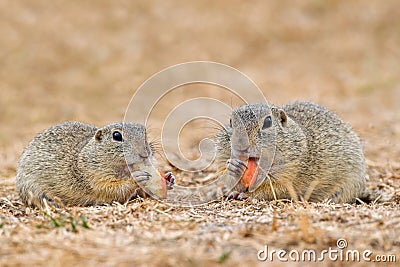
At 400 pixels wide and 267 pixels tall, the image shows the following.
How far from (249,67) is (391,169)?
28.2 feet

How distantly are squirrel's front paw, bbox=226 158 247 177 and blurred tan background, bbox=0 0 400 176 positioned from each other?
700 centimetres

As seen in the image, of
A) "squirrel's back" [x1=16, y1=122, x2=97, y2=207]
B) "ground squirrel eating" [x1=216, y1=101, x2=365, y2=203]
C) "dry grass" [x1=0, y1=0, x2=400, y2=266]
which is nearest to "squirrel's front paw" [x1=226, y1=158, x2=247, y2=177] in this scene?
"ground squirrel eating" [x1=216, y1=101, x2=365, y2=203]

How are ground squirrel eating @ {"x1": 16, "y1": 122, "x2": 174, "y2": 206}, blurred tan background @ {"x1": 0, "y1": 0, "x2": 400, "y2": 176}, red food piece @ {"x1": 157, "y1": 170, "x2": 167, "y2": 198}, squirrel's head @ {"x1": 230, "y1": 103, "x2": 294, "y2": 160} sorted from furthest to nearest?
1. blurred tan background @ {"x1": 0, "y1": 0, "x2": 400, "y2": 176}
2. ground squirrel eating @ {"x1": 16, "y1": 122, "x2": 174, "y2": 206}
3. red food piece @ {"x1": 157, "y1": 170, "x2": 167, "y2": 198}
4. squirrel's head @ {"x1": 230, "y1": 103, "x2": 294, "y2": 160}

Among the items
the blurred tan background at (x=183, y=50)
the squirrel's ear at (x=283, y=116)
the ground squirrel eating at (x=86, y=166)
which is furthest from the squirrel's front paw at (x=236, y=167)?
the blurred tan background at (x=183, y=50)

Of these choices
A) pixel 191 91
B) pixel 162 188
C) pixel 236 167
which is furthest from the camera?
pixel 191 91

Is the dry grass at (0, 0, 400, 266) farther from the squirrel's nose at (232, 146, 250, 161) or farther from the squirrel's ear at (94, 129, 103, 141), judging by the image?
the squirrel's ear at (94, 129, 103, 141)

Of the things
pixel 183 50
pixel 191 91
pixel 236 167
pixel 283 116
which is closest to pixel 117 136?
pixel 236 167

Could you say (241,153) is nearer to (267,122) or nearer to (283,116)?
(267,122)

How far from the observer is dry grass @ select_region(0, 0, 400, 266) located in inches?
179

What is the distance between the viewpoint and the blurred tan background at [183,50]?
555 inches

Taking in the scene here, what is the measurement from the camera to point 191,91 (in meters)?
15.3

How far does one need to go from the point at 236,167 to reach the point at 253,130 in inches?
16.3

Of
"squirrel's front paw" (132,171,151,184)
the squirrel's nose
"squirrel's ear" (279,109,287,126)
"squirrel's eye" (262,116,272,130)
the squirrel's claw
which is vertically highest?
"squirrel's ear" (279,109,287,126)

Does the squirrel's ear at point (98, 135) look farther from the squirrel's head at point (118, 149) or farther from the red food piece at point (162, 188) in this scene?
the red food piece at point (162, 188)
